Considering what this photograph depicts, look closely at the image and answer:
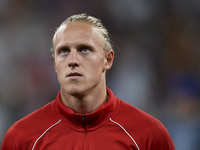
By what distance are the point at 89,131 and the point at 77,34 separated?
2.15ft

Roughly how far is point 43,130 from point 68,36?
0.66m

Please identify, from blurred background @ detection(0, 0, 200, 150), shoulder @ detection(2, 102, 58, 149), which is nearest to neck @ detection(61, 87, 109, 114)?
shoulder @ detection(2, 102, 58, 149)

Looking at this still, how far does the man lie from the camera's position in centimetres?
175

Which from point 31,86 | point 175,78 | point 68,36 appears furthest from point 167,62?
point 68,36

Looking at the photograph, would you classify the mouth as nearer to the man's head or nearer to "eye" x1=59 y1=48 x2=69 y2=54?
the man's head

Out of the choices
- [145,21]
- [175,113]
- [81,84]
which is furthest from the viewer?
[145,21]

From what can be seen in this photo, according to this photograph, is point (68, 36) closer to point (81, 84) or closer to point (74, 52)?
point (74, 52)

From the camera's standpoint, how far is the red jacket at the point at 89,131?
1.76 m

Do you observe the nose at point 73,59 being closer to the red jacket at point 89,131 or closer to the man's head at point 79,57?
the man's head at point 79,57

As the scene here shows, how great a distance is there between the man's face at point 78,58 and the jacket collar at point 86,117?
0.49 feet

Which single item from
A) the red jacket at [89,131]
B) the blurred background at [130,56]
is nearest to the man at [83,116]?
the red jacket at [89,131]

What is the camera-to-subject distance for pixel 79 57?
5.77ft

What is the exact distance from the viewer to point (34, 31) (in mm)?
3760

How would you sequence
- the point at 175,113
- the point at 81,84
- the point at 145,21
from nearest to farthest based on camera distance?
the point at 81,84, the point at 175,113, the point at 145,21
